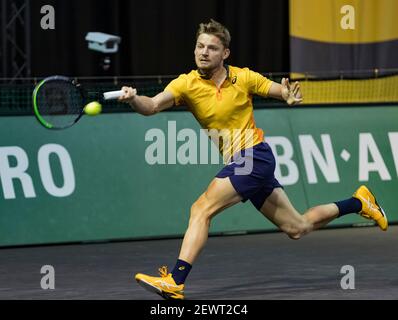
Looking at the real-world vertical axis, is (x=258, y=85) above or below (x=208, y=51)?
below

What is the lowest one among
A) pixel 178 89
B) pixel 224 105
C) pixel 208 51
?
pixel 224 105

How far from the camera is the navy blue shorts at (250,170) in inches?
324

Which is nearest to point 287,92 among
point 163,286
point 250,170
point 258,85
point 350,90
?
point 258,85

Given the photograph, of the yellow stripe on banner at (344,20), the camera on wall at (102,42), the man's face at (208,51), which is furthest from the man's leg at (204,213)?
the yellow stripe on banner at (344,20)

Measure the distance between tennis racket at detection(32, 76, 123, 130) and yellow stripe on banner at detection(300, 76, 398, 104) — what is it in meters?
7.14

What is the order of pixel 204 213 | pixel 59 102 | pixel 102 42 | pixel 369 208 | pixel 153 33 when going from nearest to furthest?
1. pixel 204 213
2. pixel 59 102
3. pixel 369 208
4. pixel 102 42
5. pixel 153 33

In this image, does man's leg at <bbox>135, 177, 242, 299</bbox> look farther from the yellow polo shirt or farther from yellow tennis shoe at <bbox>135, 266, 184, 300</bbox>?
the yellow polo shirt

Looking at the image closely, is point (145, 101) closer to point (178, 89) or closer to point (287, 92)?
point (178, 89)

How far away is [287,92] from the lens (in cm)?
822

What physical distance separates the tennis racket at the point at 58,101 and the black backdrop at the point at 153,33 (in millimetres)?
8398

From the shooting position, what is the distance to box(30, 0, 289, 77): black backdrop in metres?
17.1

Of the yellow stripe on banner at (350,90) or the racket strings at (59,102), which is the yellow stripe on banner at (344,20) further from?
the racket strings at (59,102)

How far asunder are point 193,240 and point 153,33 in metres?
10.1

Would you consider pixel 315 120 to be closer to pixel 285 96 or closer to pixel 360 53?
pixel 285 96
